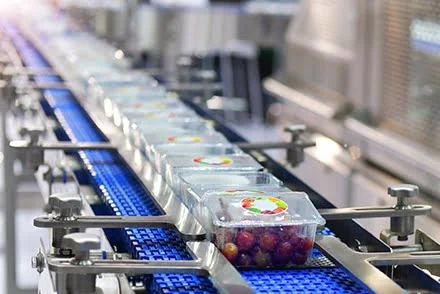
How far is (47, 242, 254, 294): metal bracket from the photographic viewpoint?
1273 millimetres

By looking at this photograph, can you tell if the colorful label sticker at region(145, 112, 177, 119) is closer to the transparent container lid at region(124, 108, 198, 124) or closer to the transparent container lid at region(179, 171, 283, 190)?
the transparent container lid at region(124, 108, 198, 124)

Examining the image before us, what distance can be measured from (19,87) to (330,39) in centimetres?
197

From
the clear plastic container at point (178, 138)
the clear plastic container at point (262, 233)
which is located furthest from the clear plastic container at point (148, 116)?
the clear plastic container at point (262, 233)

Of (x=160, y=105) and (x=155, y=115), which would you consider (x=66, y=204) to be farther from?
(x=160, y=105)

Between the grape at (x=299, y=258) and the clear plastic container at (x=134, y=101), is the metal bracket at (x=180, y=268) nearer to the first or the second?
the grape at (x=299, y=258)

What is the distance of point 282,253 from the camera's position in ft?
4.74

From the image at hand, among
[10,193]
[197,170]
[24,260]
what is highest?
[197,170]

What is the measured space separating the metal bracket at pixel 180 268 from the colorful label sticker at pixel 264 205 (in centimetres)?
11

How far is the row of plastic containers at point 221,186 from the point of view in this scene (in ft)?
4.69

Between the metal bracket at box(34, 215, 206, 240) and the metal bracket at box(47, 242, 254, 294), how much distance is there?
10cm

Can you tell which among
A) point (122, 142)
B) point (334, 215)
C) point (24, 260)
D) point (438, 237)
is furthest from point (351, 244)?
point (24, 260)

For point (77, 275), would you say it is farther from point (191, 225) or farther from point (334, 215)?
point (334, 215)

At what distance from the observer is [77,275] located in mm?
1291

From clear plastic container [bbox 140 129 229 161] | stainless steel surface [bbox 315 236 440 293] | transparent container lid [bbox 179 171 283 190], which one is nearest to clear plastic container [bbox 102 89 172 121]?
clear plastic container [bbox 140 129 229 161]
